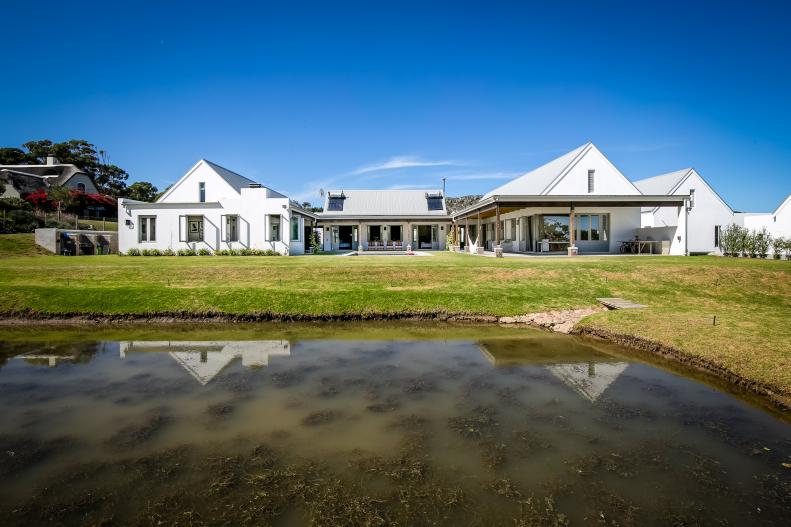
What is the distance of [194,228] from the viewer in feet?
85.3

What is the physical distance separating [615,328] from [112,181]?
6841 cm

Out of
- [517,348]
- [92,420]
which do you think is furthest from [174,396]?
[517,348]

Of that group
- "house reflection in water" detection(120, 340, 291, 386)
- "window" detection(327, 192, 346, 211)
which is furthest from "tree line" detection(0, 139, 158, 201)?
"house reflection in water" detection(120, 340, 291, 386)

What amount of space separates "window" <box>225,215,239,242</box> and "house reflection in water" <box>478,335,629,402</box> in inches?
796

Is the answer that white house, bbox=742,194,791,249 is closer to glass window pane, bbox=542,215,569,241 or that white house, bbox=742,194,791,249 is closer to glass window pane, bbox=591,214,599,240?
glass window pane, bbox=591,214,599,240

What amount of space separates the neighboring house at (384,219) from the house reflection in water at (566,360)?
22.9 metres

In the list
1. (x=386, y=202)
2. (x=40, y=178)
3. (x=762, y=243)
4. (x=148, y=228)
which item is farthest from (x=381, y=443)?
(x=40, y=178)

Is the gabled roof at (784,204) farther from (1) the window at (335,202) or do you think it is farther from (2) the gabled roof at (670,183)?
(1) the window at (335,202)

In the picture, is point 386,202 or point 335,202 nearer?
point 335,202

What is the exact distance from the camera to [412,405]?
19.1ft

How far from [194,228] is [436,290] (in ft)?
61.9

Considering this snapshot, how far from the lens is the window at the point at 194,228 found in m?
25.7

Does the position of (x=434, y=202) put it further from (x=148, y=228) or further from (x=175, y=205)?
(x=148, y=228)

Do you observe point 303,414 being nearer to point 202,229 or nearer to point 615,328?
point 615,328
